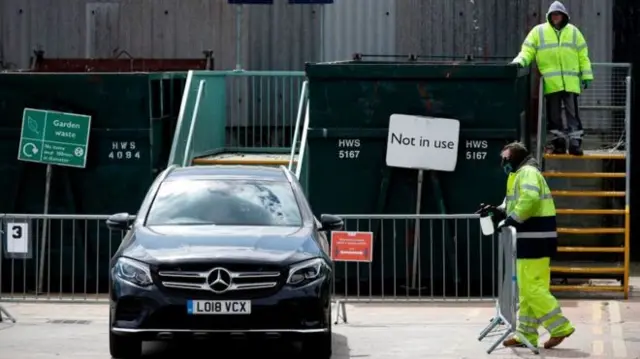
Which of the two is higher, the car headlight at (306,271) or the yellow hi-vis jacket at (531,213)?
the yellow hi-vis jacket at (531,213)

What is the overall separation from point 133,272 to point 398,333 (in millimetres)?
3398

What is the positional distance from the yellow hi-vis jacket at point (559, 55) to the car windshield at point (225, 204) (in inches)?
202

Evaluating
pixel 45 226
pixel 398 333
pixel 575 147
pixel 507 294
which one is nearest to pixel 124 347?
pixel 398 333

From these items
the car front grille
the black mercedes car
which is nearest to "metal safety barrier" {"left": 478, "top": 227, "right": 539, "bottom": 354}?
the black mercedes car

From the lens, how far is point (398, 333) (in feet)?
47.6

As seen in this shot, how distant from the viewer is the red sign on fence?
15734mm

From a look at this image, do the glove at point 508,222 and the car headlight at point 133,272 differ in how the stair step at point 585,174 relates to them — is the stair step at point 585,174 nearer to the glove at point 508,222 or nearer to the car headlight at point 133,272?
the glove at point 508,222

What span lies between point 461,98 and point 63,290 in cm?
531

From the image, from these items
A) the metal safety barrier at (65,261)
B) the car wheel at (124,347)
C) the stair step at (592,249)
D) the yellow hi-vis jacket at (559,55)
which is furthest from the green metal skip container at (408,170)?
the car wheel at (124,347)

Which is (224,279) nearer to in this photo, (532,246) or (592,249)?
(532,246)

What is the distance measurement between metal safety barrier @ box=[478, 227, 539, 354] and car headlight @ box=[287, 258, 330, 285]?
70.7 inches

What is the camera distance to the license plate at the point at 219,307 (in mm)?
11883

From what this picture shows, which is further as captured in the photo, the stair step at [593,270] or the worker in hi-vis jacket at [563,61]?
the worker in hi-vis jacket at [563,61]

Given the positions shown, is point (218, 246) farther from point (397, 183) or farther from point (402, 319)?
point (397, 183)
